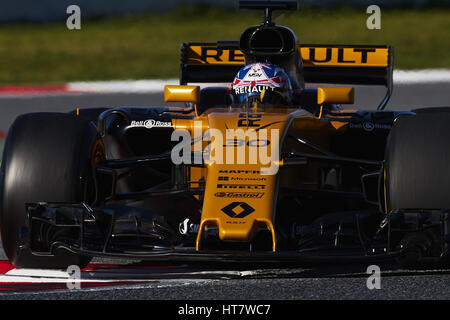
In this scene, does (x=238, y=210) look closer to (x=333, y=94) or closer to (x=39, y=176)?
(x=39, y=176)

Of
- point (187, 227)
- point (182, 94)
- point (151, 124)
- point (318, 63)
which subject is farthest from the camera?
point (318, 63)

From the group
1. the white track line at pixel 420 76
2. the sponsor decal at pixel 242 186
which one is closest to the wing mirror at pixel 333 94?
the sponsor decal at pixel 242 186

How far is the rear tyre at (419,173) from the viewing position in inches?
Result: 182

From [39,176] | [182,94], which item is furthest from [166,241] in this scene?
[182,94]

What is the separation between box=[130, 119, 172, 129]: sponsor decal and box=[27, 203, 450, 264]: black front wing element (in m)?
1.23

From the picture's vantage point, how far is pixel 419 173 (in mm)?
4723

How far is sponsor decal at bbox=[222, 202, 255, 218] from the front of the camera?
15.4ft

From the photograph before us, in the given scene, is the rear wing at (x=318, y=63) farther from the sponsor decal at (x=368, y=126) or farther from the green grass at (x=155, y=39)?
the green grass at (x=155, y=39)

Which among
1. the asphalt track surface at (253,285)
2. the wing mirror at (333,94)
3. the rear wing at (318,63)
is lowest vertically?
the asphalt track surface at (253,285)

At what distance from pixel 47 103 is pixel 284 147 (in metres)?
6.83

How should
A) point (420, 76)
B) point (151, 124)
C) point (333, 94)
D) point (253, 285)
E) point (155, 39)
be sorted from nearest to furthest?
point (253, 285), point (333, 94), point (151, 124), point (420, 76), point (155, 39)

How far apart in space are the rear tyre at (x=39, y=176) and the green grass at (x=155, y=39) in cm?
873

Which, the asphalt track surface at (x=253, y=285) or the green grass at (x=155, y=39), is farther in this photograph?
the green grass at (x=155, y=39)

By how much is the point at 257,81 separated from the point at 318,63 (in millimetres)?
1763
